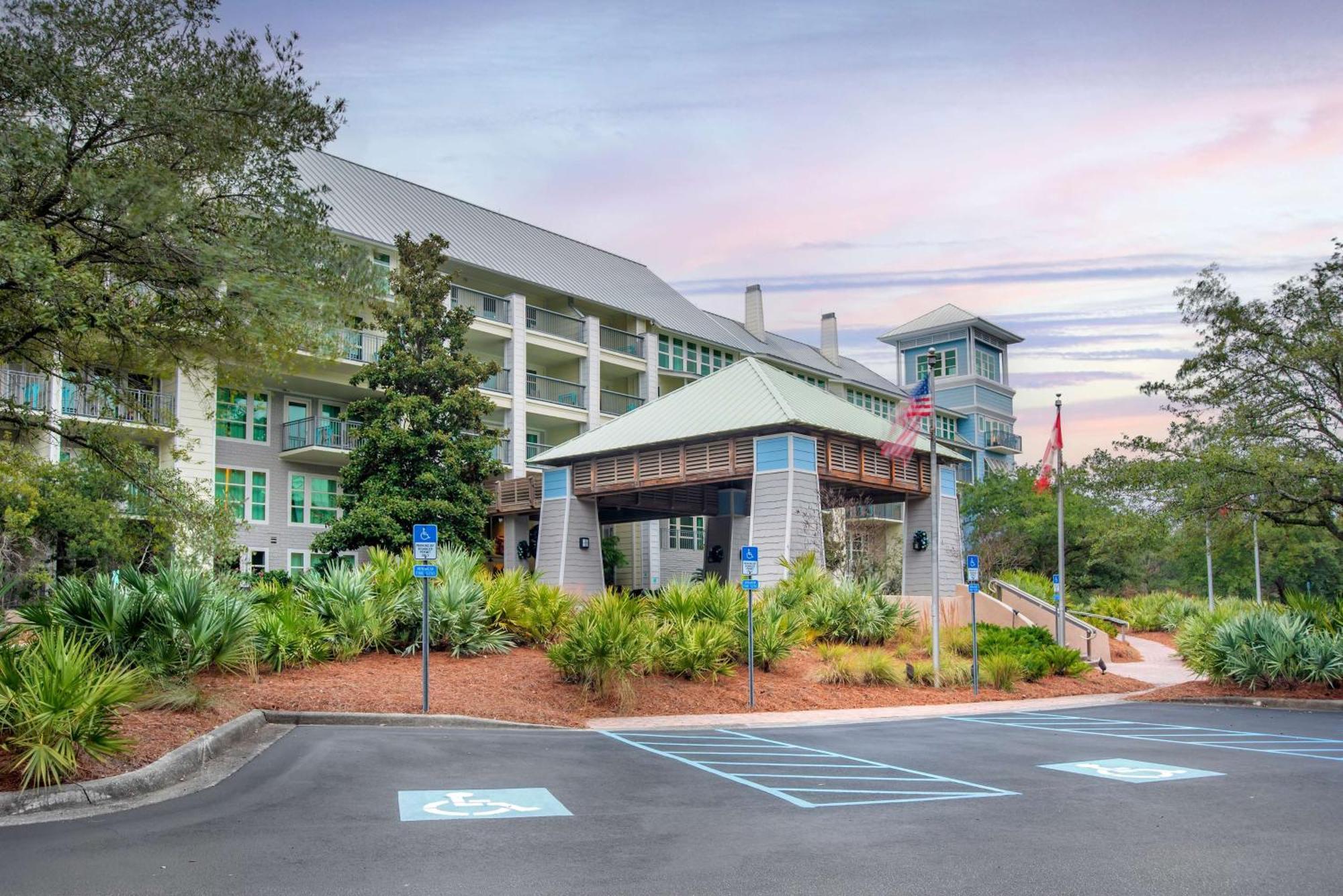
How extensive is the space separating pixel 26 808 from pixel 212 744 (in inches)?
95.1

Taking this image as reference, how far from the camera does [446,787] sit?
383 inches

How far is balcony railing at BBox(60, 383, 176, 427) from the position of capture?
14.4 meters

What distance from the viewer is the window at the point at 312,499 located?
128 feet

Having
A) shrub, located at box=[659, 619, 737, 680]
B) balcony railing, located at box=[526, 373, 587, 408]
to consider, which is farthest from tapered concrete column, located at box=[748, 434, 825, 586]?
balcony railing, located at box=[526, 373, 587, 408]

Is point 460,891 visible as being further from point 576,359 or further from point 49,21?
point 576,359

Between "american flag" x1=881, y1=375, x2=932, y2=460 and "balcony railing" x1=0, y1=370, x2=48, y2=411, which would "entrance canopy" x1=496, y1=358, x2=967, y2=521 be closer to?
"american flag" x1=881, y1=375, x2=932, y2=460

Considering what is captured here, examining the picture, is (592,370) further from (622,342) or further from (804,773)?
(804,773)

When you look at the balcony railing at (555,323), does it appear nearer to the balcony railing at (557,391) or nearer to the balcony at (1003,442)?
the balcony railing at (557,391)

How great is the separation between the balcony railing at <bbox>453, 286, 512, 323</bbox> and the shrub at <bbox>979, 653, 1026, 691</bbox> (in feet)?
88.4

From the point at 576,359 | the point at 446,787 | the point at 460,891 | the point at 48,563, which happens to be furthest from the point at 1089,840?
the point at 576,359

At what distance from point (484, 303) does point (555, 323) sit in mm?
3922

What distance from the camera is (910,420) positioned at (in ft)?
73.3

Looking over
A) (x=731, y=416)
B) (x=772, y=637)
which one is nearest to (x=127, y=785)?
(x=772, y=637)

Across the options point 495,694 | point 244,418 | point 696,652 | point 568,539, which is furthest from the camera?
point 244,418
